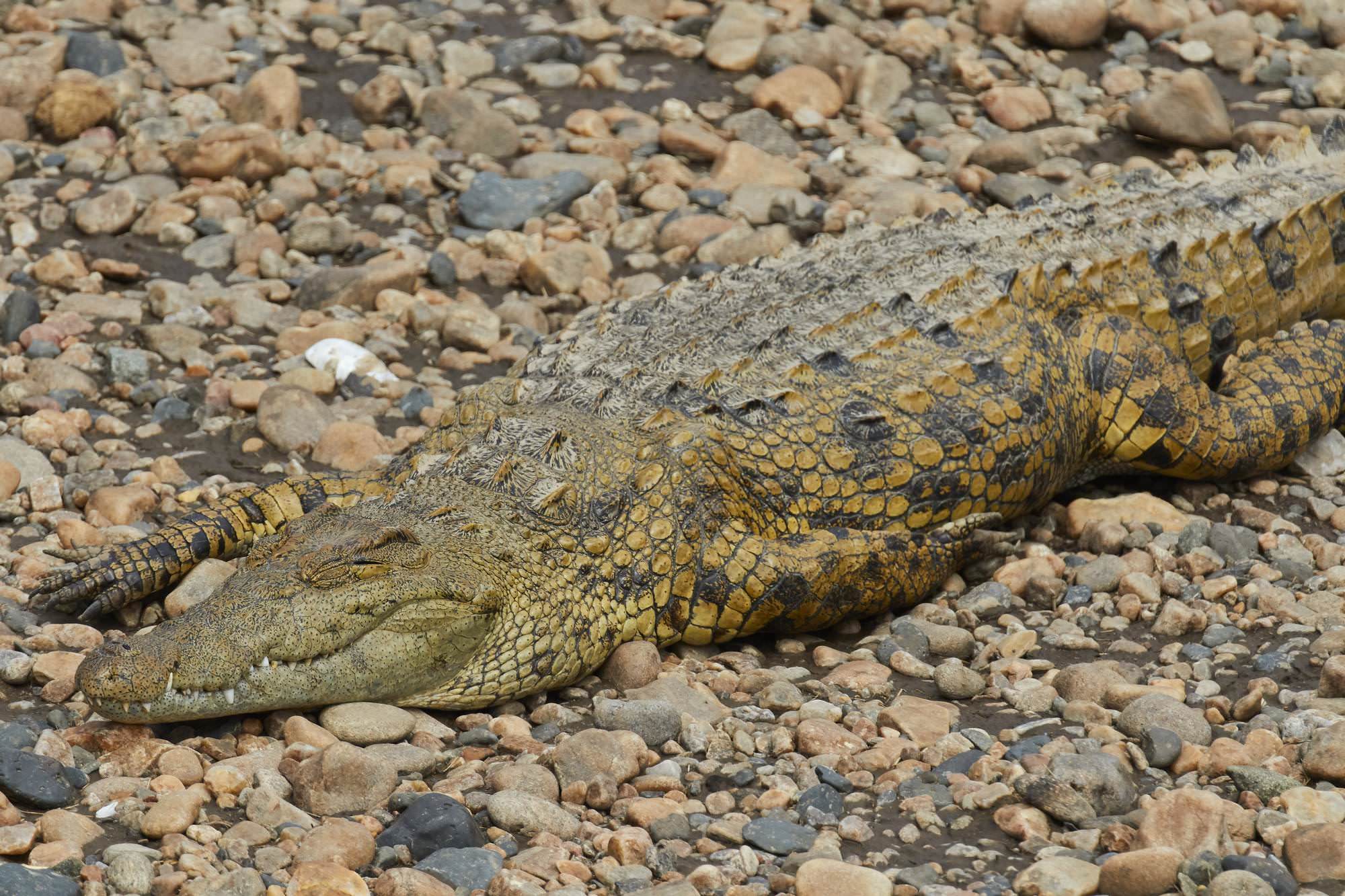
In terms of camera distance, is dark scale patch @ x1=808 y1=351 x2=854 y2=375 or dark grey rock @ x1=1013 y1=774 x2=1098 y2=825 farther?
dark scale patch @ x1=808 y1=351 x2=854 y2=375

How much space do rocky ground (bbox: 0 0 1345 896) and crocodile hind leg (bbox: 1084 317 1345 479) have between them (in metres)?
0.18

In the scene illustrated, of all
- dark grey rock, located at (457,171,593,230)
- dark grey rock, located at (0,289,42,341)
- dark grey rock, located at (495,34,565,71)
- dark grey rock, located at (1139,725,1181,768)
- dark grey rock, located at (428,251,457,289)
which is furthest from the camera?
dark grey rock, located at (495,34,565,71)

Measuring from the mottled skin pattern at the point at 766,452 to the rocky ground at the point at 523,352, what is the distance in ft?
0.63

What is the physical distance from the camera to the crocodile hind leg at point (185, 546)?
545cm

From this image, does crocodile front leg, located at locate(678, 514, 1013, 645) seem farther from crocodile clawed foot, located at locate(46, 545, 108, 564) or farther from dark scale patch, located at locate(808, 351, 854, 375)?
crocodile clawed foot, located at locate(46, 545, 108, 564)

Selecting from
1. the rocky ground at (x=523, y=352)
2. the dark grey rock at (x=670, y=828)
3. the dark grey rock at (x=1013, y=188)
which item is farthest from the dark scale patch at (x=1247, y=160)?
the dark grey rock at (x=670, y=828)

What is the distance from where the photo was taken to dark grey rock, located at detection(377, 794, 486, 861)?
4.09 meters

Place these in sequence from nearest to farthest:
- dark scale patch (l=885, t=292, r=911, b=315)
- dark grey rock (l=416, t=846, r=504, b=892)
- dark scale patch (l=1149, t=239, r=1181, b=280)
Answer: dark grey rock (l=416, t=846, r=504, b=892) → dark scale patch (l=885, t=292, r=911, b=315) → dark scale patch (l=1149, t=239, r=1181, b=280)

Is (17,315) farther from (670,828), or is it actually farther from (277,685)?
(670,828)

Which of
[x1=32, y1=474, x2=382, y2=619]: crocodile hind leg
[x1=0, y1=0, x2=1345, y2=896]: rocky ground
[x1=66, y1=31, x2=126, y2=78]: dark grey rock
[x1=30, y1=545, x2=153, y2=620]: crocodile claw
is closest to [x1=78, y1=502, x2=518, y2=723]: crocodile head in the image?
[x1=0, y1=0, x2=1345, y2=896]: rocky ground

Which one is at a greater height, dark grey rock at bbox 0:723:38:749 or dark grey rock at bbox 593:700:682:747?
dark grey rock at bbox 0:723:38:749

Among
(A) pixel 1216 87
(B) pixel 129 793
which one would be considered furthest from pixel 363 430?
(A) pixel 1216 87

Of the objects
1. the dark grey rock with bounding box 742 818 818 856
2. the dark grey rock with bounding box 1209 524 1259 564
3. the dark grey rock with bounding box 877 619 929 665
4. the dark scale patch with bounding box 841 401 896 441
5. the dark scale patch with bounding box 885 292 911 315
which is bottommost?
the dark grey rock with bounding box 877 619 929 665

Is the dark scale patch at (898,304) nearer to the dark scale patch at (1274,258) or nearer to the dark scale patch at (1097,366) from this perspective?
the dark scale patch at (1097,366)
